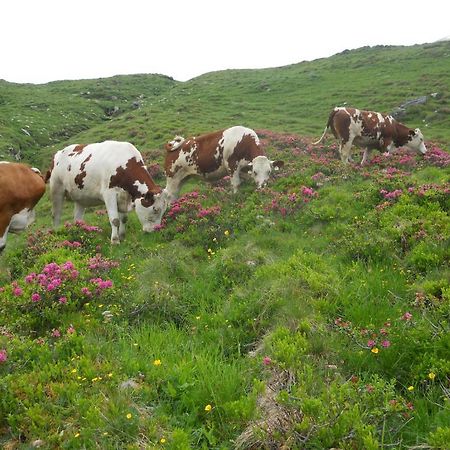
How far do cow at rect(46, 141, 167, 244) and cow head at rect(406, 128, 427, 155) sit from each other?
12.7 meters

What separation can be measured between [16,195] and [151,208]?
10.7 ft

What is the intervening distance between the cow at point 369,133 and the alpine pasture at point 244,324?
16.4 feet

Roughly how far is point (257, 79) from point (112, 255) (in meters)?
57.7

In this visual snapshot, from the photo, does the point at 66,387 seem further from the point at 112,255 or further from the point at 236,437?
the point at 112,255

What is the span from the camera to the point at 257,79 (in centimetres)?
6322

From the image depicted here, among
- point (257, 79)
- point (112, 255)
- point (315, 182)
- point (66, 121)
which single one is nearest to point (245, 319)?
point (112, 255)

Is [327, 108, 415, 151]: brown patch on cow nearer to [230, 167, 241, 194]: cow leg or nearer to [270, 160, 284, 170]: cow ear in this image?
[270, 160, 284, 170]: cow ear

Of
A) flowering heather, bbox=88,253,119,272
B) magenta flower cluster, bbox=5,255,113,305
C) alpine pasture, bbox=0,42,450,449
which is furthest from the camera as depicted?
flowering heather, bbox=88,253,119,272

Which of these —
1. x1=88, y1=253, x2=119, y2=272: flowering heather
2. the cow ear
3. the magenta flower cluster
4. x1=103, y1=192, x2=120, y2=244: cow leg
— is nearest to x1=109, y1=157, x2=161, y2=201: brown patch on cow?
x1=103, y1=192, x2=120, y2=244: cow leg

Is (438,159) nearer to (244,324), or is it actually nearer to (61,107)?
(244,324)

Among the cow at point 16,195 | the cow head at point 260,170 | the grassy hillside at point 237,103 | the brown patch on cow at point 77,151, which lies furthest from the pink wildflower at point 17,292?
the grassy hillside at point 237,103

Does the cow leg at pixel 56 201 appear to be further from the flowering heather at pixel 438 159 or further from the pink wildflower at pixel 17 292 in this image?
the flowering heather at pixel 438 159

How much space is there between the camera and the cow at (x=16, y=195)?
953cm

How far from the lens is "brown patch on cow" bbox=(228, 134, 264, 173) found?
15242 mm
